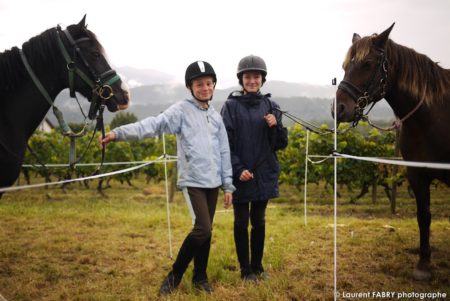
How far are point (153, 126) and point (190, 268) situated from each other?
6.13 feet

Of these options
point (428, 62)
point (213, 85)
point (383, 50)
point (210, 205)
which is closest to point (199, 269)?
point (210, 205)

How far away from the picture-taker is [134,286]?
3.56m

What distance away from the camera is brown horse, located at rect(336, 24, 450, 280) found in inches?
127

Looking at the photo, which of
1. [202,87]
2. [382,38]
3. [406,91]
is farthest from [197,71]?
[406,91]

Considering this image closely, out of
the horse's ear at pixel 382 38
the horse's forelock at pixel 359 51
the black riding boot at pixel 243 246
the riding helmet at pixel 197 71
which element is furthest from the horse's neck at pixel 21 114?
the horse's ear at pixel 382 38

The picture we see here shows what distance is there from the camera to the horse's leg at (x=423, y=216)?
3.57 m

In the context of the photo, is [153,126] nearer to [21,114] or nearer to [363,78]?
[21,114]

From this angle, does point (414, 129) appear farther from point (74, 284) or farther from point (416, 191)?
point (74, 284)

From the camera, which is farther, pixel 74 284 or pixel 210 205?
pixel 74 284

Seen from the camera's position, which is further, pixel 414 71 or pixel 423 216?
pixel 423 216

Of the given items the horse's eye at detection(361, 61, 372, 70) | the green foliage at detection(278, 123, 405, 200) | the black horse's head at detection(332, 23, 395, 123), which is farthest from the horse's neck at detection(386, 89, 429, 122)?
the green foliage at detection(278, 123, 405, 200)

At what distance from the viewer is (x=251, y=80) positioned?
3488 mm

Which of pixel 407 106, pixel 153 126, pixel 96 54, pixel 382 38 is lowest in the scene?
pixel 153 126

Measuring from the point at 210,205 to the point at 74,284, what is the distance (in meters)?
1.71
